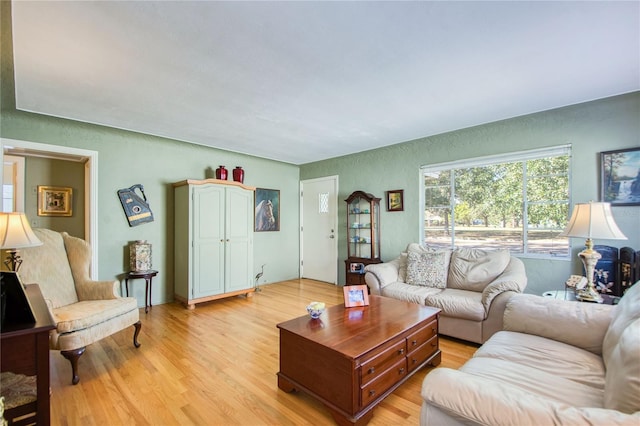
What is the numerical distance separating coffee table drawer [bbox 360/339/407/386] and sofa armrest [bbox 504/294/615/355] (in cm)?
81

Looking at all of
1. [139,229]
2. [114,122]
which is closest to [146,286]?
[139,229]

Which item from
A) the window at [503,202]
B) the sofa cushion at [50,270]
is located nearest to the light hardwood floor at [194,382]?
the sofa cushion at [50,270]

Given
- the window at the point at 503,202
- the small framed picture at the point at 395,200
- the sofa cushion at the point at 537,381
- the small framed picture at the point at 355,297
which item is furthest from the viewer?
the small framed picture at the point at 395,200

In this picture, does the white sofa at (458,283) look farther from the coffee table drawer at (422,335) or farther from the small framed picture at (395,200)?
the small framed picture at (395,200)

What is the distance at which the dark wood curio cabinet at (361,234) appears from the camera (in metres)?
4.64

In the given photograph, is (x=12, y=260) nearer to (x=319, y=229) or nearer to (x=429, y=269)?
(x=429, y=269)

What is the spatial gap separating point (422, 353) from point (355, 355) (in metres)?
0.90

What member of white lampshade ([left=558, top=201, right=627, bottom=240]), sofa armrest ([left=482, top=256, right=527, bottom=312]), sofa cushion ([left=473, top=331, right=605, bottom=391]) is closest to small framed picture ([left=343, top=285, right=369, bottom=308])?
sofa cushion ([left=473, top=331, right=605, bottom=391])

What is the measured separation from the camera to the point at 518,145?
3439 millimetres

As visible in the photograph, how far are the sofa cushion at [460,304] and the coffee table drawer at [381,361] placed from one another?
1.03 metres

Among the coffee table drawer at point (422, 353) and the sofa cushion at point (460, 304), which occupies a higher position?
the sofa cushion at point (460, 304)

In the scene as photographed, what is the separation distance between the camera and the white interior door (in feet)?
17.9

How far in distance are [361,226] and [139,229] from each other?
337 centimetres

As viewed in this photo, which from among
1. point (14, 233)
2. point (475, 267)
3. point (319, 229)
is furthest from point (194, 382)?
point (319, 229)
